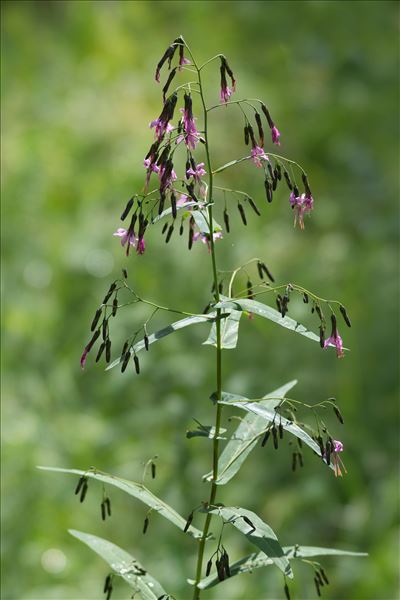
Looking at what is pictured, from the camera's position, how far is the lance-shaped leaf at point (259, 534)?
1604 millimetres

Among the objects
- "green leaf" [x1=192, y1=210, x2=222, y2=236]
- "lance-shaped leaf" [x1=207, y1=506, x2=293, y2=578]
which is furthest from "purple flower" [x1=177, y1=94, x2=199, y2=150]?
"lance-shaped leaf" [x1=207, y1=506, x2=293, y2=578]

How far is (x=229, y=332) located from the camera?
186 centimetres

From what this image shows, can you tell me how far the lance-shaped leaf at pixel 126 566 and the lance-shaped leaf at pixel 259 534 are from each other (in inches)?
11.0

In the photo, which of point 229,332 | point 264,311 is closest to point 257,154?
point 264,311

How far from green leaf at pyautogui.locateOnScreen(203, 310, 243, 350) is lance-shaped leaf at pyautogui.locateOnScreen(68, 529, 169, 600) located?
491 mm

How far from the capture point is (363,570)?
4090mm

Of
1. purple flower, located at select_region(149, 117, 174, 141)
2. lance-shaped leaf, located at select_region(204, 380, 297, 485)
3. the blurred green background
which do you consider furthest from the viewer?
the blurred green background

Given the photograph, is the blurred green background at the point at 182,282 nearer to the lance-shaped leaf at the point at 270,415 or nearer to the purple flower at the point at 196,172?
the lance-shaped leaf at the point at 270,415

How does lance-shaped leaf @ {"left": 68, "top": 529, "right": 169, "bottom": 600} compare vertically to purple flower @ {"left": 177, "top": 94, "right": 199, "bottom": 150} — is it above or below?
below

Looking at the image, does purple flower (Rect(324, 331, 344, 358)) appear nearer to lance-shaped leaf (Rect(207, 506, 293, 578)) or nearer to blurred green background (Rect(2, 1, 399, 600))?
lance-shaped leaf (Rect(207, 506, 293, 578))

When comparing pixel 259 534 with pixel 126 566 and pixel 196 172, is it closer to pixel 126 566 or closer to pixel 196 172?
pixel 126 566

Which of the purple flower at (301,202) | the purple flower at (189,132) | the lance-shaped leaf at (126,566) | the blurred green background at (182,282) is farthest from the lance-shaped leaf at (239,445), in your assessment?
the blurred green background at (182,282)

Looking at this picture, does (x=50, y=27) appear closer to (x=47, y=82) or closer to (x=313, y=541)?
(x=47, y=82)

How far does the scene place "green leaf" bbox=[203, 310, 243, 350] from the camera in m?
1.81
